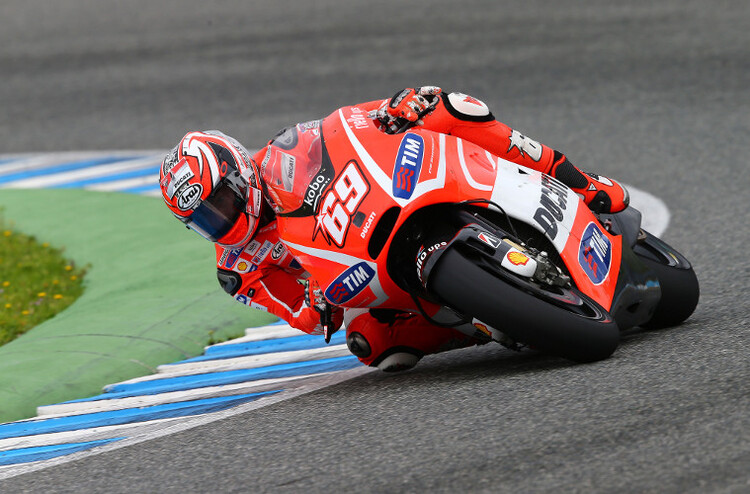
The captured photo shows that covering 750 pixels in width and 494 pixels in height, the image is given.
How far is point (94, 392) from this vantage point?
5801mm

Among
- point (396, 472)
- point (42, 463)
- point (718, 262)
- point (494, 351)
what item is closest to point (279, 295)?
point (494, 351)

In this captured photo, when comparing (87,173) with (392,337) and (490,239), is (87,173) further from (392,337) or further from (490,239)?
(490,239)

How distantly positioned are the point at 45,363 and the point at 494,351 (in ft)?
8.16

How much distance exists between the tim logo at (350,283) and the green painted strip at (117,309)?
Result: 178 centimetres

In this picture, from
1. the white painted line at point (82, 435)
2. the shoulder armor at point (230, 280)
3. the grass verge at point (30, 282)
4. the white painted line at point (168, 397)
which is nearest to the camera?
the white painted line at point (82, 435)

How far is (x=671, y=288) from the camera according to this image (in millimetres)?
5117

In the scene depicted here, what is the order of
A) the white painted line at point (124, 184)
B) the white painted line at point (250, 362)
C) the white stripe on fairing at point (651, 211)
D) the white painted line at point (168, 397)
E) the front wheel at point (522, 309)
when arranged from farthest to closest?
1. the white painted line at point (124, 184)
2. the white stripe on fairing at point (651, 211)
3. the white painted line at point (250, 362)
4. the white painted line at point (168, 397)
5. the front wheel at point (522, 309)

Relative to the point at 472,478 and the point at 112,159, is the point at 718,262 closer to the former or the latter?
the point at 472,478

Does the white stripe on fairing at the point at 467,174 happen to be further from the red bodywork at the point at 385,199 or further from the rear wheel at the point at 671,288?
the rear wheel at the point at 671,288

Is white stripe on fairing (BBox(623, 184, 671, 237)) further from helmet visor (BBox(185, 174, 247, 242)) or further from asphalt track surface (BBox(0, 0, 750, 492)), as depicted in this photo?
helmet visor (BBox(185, 174, 247, 242))

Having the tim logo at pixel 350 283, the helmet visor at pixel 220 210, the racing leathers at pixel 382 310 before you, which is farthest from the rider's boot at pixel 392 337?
the helmet visor at pixel 220 210

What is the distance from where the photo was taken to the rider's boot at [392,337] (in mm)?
4996

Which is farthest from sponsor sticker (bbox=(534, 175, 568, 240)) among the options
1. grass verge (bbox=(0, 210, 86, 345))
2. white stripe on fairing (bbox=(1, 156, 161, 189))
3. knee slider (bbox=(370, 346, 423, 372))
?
white stripe on fairing (bbox=(1, 156, 161, 189))

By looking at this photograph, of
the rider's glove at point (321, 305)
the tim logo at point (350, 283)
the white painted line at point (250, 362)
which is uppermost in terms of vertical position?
the tim logo at point (350, 283)
